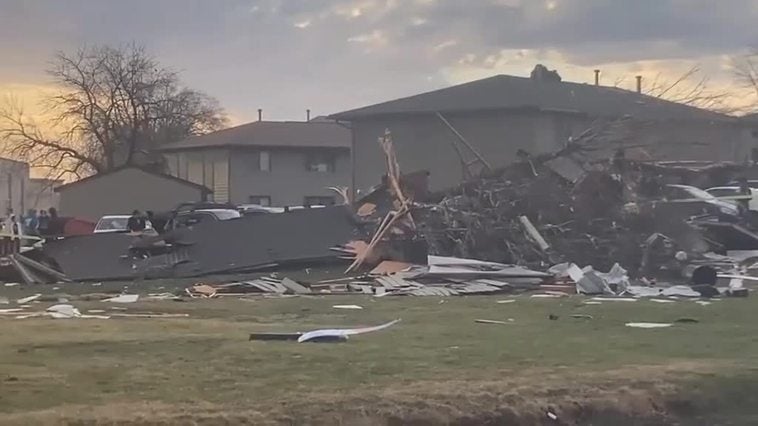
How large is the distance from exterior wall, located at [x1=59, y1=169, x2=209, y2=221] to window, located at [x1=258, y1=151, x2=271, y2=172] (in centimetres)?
892

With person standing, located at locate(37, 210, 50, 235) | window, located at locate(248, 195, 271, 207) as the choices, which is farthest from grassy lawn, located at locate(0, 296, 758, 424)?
window, located at locate(248, 195, 271, 207)

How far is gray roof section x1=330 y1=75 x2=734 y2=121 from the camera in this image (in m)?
46.6

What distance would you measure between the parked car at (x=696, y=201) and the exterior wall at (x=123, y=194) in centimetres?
3017

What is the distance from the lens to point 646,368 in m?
9.66

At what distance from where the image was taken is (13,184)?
269ft

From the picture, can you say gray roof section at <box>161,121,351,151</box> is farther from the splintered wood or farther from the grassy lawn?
the grassy lawn

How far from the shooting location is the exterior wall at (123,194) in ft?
175

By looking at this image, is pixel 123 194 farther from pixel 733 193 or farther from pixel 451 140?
pixel 733 193

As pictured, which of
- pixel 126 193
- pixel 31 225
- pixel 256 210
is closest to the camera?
pixel 256 210

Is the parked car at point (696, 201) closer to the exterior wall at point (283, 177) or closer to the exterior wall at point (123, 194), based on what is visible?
the exterior wall at point (123, 194)

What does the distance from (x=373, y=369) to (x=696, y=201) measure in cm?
1758

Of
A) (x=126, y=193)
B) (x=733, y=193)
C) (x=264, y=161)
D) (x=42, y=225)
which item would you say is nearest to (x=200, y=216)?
(x=42, y=225)

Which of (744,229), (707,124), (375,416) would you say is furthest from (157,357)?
(707,124)

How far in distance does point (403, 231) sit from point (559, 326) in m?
11.0
